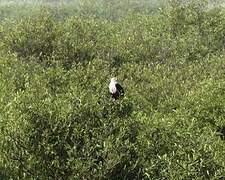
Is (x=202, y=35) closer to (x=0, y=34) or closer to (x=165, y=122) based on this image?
(x=0, y=34)

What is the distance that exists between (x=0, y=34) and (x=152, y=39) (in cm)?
2138

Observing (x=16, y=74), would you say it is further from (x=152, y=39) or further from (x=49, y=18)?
(x=152, y=39)

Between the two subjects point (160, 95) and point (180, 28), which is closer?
point (160, 95)

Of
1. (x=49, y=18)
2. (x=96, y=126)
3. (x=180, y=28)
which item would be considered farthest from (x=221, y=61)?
(x=96, y=126)

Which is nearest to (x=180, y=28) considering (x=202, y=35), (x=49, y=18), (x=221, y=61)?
(x=202, y=35)

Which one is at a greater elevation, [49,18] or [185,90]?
[49,18]

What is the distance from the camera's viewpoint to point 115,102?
35.3m

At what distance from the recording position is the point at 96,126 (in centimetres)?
3628

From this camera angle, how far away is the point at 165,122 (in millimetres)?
39281

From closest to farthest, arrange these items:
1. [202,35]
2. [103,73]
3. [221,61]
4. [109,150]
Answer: [109,150]
[103,73]
[221,61]
[202,35]

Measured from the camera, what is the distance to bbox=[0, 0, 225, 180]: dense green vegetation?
34719 millimetres

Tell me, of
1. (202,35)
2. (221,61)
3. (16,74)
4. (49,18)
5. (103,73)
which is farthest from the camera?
(202,35)

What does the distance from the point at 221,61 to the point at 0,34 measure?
29.9m

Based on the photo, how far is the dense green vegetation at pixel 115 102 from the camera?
34.7m
